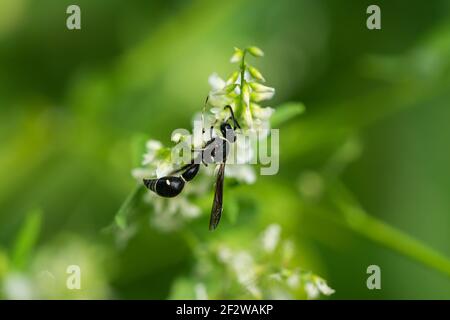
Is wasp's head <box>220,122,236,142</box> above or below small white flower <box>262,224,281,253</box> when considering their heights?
above

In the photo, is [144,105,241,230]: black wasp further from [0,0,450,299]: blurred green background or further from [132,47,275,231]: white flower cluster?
[0,0,450,299]: blurred green background

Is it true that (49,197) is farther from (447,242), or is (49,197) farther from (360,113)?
(447,242)

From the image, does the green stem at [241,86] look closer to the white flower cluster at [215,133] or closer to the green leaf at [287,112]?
the white flower cluster at [215,133]

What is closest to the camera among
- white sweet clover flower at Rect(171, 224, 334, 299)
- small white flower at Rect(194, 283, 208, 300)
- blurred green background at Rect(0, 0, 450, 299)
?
white sweet clover flower at Rect(171, 224, 334, 299)

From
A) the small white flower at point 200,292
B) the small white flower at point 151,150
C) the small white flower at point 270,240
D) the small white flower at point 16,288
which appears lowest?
the small white flower at point 200,292

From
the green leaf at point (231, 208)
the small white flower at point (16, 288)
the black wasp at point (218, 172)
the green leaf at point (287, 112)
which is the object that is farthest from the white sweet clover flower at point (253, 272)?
the small white flower at point (16, 288)

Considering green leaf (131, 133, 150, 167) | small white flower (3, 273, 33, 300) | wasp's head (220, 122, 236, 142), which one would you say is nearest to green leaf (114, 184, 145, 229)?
green leaf (131, 133, 150, 167)

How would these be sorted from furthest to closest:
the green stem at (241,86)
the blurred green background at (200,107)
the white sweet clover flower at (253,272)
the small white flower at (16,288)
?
the blurred green background at (200,107)
the small white flower at (16,288)
the white sweet clover flower at (253,272)
the green stem at (241,86)
